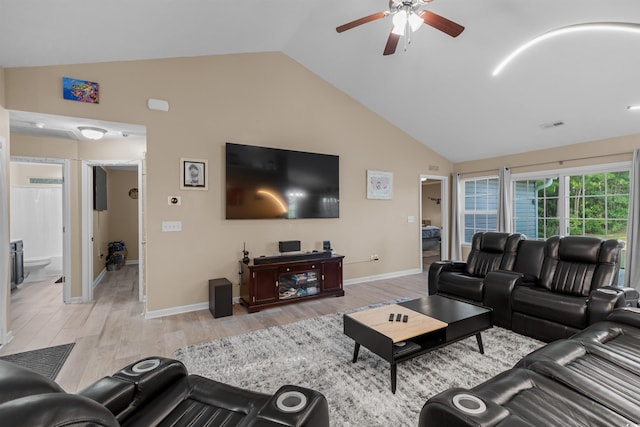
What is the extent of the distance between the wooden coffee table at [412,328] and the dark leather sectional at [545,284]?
0.64 meters

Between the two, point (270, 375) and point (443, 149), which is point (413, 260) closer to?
point (443, 149)

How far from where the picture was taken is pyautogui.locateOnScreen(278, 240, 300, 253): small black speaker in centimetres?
423

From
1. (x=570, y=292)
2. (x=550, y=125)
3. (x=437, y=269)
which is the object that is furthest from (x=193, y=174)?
(x=550, y=125)

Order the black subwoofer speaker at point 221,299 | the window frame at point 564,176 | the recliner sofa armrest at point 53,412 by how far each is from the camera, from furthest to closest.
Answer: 1. the window frame at point 564,176
2. the black subwoofer speaker at point 221,299
3. the recliner sofa armrest at point 53,412

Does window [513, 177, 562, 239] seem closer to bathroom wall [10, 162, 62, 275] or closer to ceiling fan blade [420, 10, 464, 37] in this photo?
ceiling fan blade [420, 10, 464, 37]

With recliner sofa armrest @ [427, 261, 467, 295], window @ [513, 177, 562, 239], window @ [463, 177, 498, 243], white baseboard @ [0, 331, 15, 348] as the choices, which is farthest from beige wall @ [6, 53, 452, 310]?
window @ [513, 177, 562, 239]

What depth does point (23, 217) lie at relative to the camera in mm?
5285

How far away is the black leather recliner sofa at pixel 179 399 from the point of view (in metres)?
1.07

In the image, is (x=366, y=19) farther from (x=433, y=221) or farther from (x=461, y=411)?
(x=433, y=221)

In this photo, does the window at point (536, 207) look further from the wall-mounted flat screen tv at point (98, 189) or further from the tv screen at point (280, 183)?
the wall-mounted flat screen tv at point (98, 189)

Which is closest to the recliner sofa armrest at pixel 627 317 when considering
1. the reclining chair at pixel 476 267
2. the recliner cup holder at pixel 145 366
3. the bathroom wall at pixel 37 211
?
the reclining chair at pixel 476 267

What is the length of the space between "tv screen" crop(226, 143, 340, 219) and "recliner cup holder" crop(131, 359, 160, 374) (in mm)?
2636

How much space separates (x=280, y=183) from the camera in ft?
14.1

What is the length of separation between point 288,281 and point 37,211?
202 inches
